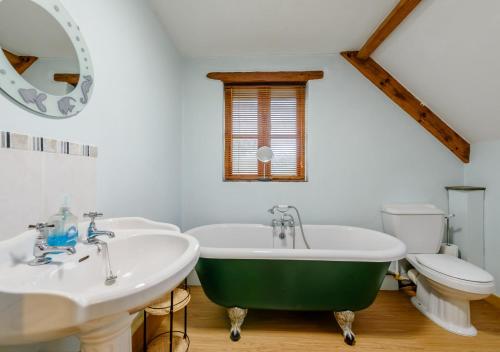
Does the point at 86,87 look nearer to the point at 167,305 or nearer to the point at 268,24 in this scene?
the point at 167,305

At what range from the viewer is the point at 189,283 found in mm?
2277

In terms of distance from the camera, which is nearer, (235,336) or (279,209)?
(235,336)

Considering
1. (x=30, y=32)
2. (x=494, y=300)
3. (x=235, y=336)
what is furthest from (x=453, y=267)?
(x=30, y=32)

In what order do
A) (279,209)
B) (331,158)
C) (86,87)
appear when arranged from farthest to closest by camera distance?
(331,158)
(279,209)
(86,87)

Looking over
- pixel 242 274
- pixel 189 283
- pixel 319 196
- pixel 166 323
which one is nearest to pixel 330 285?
pixel 242 274

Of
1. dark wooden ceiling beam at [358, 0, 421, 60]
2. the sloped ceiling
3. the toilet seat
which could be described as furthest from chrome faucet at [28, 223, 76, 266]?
dark wooden ceiling beam at [358, 0, 421, 60]

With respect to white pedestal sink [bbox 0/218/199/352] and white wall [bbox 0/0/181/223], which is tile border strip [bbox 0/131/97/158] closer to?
white wall [bbox 0/0/181/223]

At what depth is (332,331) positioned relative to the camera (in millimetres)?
1604

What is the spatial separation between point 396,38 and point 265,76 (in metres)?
1.17

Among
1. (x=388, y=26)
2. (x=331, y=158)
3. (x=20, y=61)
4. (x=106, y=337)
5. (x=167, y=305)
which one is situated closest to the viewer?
(x=106, y=337)

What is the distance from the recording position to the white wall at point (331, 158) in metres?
2.28

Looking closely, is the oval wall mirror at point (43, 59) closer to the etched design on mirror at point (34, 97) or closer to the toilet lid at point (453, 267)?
the etched design on mirror at point (34, 97)

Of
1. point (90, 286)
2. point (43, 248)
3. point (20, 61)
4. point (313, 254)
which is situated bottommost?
point (313, 254)

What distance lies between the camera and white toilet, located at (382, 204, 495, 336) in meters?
1.52
